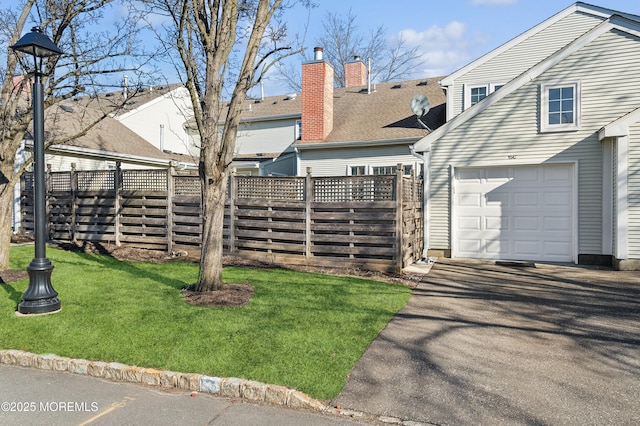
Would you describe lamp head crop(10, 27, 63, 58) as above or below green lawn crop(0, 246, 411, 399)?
above

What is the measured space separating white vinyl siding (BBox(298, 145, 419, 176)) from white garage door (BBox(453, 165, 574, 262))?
5.05 metres

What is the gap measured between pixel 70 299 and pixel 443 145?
8.65 m

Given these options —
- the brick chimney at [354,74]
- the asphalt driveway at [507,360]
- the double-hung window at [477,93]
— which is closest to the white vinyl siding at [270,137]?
the brick chimney at [354,74]

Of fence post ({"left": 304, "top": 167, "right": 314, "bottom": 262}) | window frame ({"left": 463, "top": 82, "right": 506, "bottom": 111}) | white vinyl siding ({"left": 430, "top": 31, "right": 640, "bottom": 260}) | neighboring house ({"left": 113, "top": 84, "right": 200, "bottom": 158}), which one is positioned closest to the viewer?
fence post ({"left": 304, "top": 167, "right": 314, "bottom": 262})

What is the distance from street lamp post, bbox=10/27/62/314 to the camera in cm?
580

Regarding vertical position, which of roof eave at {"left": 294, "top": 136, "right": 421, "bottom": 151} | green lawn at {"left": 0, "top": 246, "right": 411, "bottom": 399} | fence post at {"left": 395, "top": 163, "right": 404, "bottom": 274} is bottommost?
green lawn at {"left": 0, "top": 246, "right": 411, "bottom": 399}

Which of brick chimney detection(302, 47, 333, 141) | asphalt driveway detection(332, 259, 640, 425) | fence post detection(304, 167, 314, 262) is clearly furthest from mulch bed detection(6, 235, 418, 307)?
brick chimney detection(302, 47, 333, 141)

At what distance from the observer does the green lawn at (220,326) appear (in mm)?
4270

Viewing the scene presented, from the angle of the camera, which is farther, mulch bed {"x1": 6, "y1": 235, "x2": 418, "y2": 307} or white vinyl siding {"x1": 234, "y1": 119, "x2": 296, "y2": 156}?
white vinyl siding {"x1": 234, "y1": 119, "x2": 296, "y2": 156}

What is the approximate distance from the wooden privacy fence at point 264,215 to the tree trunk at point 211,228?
116 inches

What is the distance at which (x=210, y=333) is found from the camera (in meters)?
5.05

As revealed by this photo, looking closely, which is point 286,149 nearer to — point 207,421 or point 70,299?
point 70,299

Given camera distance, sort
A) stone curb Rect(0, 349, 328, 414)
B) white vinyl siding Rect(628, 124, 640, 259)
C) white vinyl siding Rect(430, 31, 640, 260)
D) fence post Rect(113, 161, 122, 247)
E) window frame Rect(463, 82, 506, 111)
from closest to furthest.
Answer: stone curb Rect(0, 349, 328, 414) → white vinyl siding Rect(628, 124, 640, 259) → white vinyl siding Rect(430, 31, 640, 260) → fence post Rect(113, 161, 122, 247) → window frame Rect(463, 82, 506, 111)

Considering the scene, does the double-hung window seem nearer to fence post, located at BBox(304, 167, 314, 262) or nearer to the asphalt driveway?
fence post, located at BBox(304, 167, 314, 262)
